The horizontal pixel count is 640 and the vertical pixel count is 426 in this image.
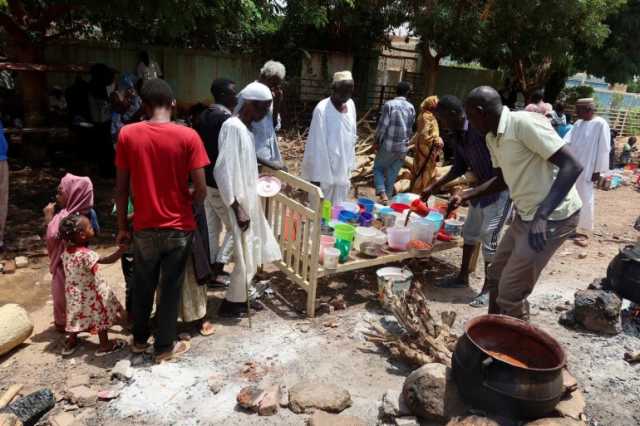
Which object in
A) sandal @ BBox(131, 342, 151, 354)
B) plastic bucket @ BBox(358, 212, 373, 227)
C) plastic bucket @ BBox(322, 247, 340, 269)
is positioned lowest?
sandal @ BBox(131, 342, 151, 354)

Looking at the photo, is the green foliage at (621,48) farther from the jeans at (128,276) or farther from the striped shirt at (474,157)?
the jeans at (128,276)

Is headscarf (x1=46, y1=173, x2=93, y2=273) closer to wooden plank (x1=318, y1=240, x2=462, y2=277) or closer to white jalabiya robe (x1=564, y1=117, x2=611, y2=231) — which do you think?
wooden plank (x1=318, y1=240, x2=462, y2=277)

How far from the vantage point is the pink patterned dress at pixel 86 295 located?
132 inches

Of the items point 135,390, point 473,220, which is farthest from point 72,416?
point 473,220

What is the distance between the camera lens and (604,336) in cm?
411

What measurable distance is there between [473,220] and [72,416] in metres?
3.72

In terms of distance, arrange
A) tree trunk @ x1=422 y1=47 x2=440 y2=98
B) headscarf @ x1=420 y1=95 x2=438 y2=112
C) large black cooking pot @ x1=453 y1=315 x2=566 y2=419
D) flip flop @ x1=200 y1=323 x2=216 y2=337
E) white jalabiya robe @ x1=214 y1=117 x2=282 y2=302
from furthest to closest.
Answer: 1. tree trunk @ x1=422 y1=47 x2=440 y2=98
2. headscarf @ x1=420 y1=95 x2=438 y2=112
3. flip flop @ x1=200 y1=323 x2=216 y2=337
4. white jalabiya robe @ x1=214 y1=117 x2=282 y2=302
5. large black cooking pot @ x1=453 y1=315 x2=566 y2=419

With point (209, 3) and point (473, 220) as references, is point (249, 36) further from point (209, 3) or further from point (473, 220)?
point (473, 220)

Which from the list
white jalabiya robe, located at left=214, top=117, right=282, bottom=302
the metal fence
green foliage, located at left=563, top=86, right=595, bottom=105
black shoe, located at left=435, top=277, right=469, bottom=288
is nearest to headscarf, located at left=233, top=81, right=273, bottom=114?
white jalabiya robe, located at left=214, top=117, right=282, bottom=302

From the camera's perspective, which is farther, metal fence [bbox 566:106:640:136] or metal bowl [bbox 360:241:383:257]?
metal fence [bbox 566:106:640:136]

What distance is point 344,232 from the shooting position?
14.2ft

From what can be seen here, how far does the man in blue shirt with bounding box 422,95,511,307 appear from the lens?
4.45 meters

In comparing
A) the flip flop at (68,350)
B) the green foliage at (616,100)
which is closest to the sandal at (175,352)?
the flip flop at (68,350)

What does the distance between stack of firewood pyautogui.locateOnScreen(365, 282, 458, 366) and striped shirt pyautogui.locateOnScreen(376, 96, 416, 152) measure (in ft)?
10.3
